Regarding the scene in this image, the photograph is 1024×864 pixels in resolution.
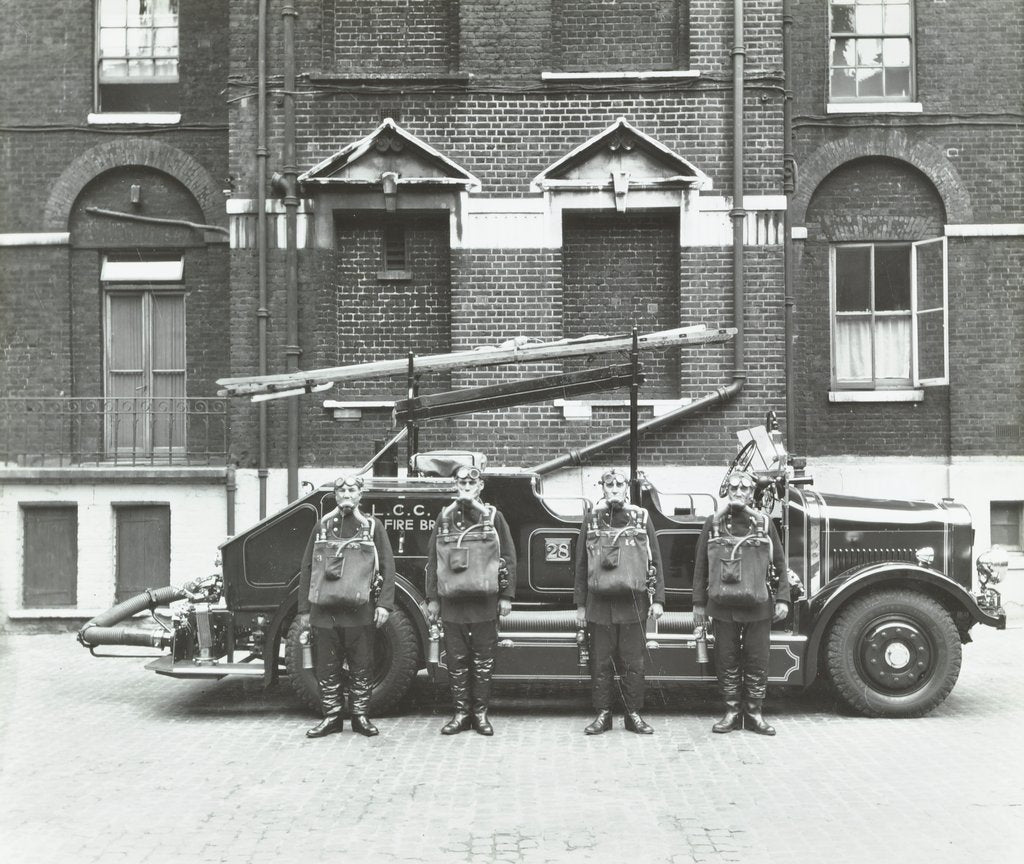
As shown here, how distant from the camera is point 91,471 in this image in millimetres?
12773

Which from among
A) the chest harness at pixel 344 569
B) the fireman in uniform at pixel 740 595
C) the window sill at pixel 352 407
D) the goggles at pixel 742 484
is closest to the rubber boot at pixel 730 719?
the fireman in uniform at pixel 740 595

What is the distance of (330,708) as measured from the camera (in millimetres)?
8031

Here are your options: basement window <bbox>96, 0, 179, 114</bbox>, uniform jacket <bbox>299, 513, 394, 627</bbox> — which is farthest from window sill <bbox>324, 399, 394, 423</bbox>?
uniform jacket <bbox>299, 513, 394, 627</bbox>

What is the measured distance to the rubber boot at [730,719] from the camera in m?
7.99

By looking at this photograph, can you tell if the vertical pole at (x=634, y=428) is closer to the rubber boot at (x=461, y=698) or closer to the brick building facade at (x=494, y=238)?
the rubber boot at (x=461, y=698)

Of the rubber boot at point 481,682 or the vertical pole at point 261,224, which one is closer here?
the rubber boot at point 481,682

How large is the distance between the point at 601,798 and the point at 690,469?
6.65m

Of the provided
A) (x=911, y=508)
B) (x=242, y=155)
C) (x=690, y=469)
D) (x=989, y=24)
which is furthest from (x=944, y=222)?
(x=242, y=155)

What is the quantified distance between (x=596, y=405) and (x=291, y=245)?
3733 mm

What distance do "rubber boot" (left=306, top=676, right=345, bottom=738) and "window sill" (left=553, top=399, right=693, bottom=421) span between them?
5.35 metres

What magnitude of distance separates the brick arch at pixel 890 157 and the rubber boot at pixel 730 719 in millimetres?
7090

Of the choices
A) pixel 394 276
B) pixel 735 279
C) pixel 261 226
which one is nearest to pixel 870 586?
pixel 735 279

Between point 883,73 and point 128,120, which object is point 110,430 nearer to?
point 128,120

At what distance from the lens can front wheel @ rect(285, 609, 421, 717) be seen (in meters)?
8.38
